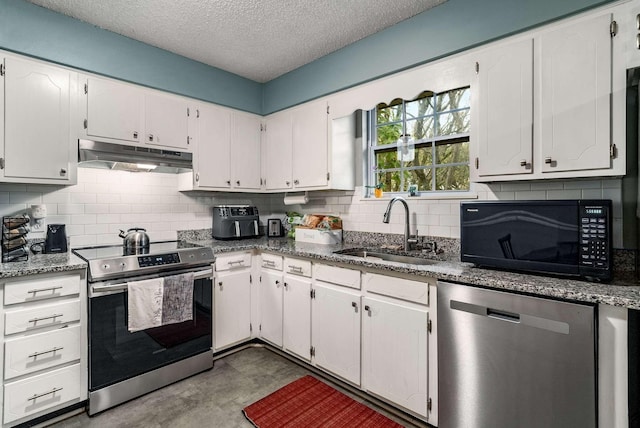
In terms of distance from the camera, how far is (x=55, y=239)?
8.05 ft

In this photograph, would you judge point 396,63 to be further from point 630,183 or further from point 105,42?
point 105,42

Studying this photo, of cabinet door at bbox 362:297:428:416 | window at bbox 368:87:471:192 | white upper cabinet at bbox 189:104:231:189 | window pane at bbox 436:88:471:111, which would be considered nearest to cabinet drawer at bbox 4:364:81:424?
white upper cabinet at bbox 189:104:231:189

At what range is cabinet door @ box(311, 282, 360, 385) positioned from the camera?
2.26m

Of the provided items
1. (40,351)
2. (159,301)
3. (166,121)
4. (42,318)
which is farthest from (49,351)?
(166,121)

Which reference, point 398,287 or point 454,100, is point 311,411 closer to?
point 398,287

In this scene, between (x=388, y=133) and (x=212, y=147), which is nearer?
(x=388, y=133)

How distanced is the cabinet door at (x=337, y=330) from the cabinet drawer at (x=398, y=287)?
154 millimetres

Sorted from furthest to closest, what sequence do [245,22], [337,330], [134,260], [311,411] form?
[245,22], [337,330], [134,260], [311,411]

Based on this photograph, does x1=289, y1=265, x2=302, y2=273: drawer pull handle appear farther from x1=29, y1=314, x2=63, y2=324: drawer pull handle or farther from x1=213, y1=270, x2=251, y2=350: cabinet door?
x1=29, y1=314, x2=63, y2=324: drawer pull handle

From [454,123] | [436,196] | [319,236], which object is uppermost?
[454,123]

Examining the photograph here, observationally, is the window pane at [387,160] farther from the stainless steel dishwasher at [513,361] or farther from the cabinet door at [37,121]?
the cabinet door at [37,121]

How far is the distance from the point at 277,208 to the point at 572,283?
2.97m

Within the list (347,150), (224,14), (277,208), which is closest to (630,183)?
(347,150)

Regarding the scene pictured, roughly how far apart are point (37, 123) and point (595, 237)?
3.34 m
